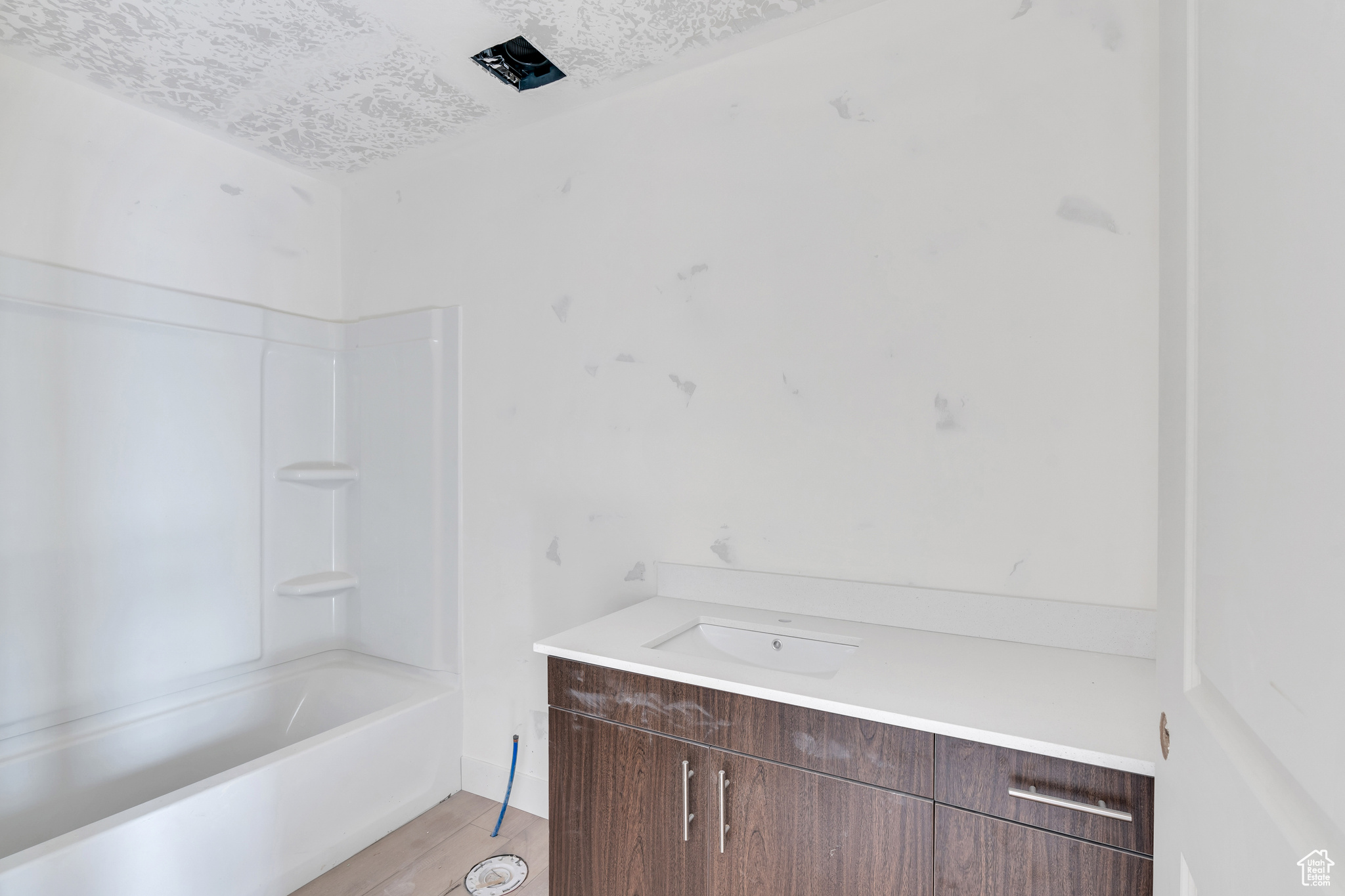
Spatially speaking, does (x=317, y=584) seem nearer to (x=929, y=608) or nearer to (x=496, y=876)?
(x=496, y=876)

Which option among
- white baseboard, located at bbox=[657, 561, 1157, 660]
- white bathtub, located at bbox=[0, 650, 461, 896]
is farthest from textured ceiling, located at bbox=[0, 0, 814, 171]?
white bathtub, located at bbox=[0, 650, 461, 896]

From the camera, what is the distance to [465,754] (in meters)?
2.21

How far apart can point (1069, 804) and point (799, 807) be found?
0.43 meters

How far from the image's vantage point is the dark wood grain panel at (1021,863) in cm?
85

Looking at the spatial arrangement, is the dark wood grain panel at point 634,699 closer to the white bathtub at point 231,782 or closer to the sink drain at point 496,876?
the sink drain at point 496,876

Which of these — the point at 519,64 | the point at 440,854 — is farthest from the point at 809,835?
the point at 519,64

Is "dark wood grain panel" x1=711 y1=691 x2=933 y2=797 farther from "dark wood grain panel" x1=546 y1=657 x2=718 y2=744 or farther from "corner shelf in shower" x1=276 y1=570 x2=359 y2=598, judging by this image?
"corner shelf in shower" x1=276 y1=570 x2=359 y2=598

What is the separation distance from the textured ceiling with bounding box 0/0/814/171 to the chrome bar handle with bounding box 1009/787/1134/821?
69.5 inches

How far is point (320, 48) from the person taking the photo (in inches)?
65.7

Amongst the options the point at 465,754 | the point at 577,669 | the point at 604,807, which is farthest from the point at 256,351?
the point at 604,807

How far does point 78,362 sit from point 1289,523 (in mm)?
2642

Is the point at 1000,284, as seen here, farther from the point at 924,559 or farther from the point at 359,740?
the point at 359,740

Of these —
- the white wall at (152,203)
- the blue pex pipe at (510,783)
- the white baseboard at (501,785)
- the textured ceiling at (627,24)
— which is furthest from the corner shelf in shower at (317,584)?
the textured ceiling at (627,24)

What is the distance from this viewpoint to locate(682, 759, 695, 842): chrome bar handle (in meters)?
1.21
